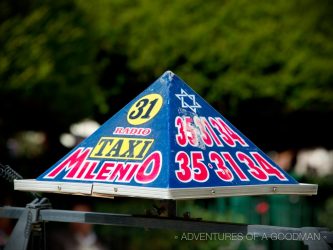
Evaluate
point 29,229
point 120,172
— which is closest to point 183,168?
point 120,172

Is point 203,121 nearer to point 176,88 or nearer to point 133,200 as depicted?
point 176,88

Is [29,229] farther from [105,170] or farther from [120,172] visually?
[120,172]

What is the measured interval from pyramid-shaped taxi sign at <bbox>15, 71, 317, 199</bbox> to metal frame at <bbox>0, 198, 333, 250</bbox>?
17cm

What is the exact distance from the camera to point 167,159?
141 inches

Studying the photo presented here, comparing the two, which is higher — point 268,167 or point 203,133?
point 203,133

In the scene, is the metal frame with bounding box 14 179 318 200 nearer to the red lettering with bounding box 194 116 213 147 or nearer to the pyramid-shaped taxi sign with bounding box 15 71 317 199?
the pyramid-shaped taxi sign with bounding box 15 71 317 199

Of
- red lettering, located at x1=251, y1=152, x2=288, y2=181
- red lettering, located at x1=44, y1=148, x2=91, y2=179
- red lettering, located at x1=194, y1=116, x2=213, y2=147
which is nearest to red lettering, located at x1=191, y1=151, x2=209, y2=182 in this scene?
red lettering, located at x1=194, y1=116, x2=213, y2=147

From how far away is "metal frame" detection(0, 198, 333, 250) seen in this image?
3461 mm

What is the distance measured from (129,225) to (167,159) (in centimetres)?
46

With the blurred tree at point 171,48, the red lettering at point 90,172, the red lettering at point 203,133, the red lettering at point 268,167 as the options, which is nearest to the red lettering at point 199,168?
the red lettering at point 203,133

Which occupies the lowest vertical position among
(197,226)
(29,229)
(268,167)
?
(197,226)

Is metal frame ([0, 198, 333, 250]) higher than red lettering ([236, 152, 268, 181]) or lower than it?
lower

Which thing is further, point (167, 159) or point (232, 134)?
point (232, 134)

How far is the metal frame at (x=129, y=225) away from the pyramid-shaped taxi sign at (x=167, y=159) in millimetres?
174
